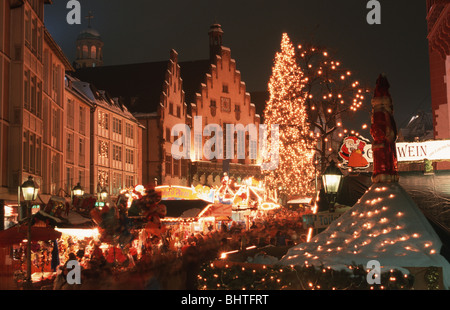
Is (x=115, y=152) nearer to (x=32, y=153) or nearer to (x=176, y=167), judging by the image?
(x=176, y=167)

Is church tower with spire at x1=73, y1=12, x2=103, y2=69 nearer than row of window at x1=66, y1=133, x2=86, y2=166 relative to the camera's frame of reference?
No

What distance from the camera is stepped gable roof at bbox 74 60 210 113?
62.3 metres

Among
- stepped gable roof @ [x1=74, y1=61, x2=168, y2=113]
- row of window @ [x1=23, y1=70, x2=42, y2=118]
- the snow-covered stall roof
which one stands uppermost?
stepped gable roof @ [x1=74, y1=61, x2=168, y2=113]

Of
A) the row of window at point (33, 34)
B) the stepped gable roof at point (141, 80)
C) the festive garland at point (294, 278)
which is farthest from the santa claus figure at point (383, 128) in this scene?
the stepped gable roof at point (141, 80)

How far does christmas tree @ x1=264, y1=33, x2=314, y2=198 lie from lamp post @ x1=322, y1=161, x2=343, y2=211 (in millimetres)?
19729

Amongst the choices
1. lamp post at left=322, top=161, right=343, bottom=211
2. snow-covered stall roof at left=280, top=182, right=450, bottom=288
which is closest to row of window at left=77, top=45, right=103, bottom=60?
lamp post at left=322, top=161, right=343, bottom=211

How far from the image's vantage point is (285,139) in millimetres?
47812

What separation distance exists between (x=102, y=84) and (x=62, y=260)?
139 feet

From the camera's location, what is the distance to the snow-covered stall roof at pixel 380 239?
A: 32.0ft

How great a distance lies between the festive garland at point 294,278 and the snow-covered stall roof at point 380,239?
0.21 meters

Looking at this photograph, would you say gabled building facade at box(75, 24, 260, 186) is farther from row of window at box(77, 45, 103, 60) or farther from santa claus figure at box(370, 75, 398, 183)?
row of window at box(77, 45, 103, 60)

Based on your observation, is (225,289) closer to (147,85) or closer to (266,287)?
(266,287)

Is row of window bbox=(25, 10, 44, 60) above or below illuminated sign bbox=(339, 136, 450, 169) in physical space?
above

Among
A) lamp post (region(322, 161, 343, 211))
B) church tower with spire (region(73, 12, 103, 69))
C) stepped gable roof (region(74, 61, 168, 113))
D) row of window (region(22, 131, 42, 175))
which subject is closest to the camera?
lamp post (region(322, 161, 343, 211))
